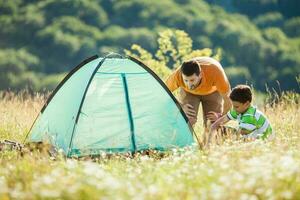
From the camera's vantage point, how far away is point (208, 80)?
921 centimetres

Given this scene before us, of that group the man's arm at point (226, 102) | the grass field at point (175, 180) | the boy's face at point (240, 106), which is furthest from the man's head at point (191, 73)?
the grass field at point (175, 180)

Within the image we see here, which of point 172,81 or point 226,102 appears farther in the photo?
point 226,102

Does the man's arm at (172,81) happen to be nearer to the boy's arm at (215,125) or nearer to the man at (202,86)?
the man at (202,86)

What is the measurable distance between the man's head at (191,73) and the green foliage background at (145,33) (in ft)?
202

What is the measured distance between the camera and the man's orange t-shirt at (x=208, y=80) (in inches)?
358

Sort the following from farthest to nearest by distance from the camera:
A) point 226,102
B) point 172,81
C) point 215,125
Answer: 1. point 226,102
2. point 172,81
3. point 215,125

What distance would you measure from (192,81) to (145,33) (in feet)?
238

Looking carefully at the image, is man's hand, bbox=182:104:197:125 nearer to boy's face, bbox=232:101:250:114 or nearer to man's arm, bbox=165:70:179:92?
man's arm, bbox=165:70:179:92

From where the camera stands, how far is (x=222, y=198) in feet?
15.1

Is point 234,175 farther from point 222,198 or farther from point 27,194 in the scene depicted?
point 27,194

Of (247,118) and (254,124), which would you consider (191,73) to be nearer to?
(247,118)

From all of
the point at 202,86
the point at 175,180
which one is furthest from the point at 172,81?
the point at 175,180

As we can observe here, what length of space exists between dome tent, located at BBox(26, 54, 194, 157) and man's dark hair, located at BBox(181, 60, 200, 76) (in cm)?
48

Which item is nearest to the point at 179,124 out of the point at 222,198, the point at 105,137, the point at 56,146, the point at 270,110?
the point at 105,137
